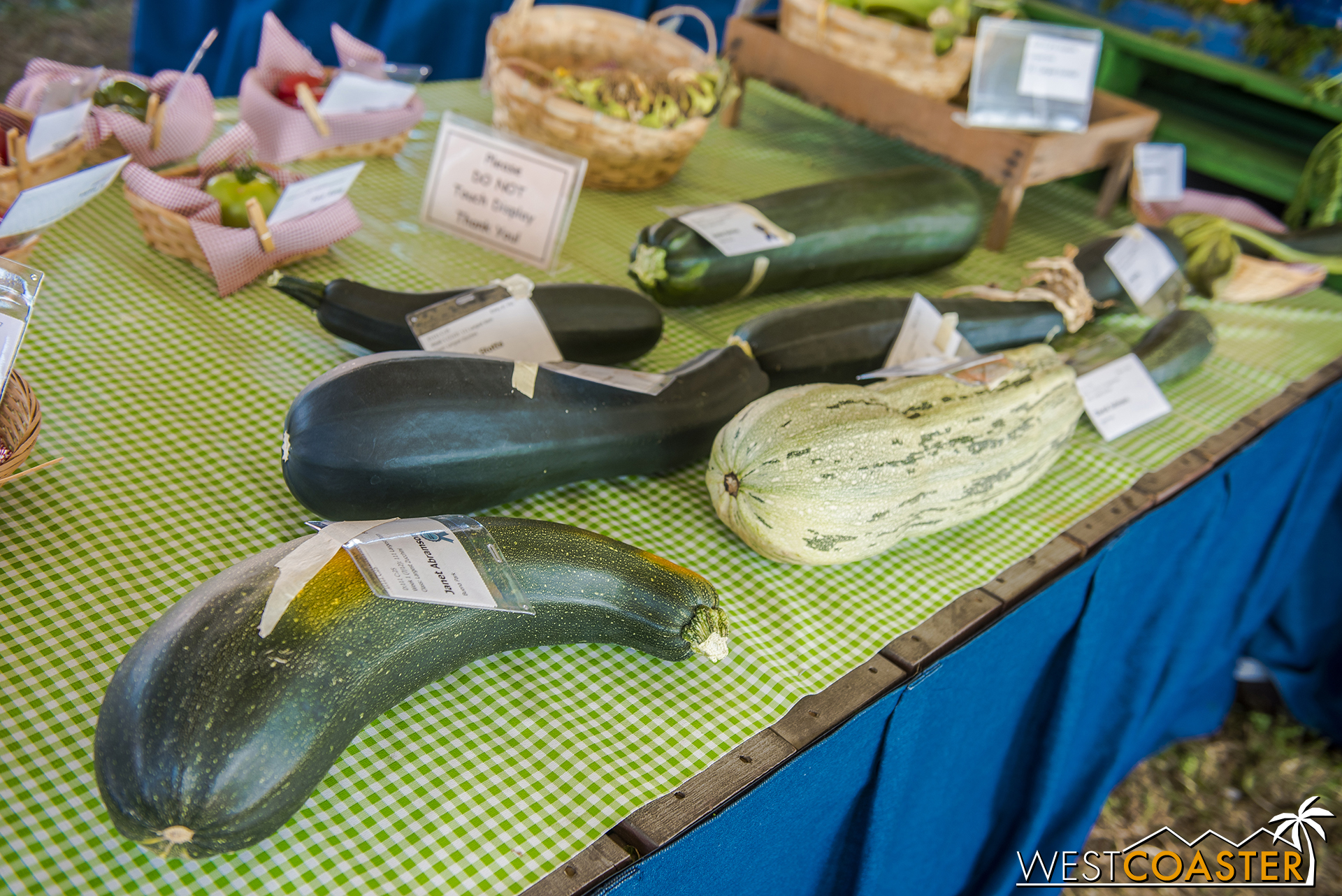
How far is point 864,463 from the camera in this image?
45.7 inches

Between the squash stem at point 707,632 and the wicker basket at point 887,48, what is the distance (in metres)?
1.63

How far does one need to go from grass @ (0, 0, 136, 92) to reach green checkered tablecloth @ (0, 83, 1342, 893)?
3997 mm

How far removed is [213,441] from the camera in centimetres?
127

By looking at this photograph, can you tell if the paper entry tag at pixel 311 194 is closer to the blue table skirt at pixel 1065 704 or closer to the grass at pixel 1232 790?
the blue table skirt at pixel 1065 704

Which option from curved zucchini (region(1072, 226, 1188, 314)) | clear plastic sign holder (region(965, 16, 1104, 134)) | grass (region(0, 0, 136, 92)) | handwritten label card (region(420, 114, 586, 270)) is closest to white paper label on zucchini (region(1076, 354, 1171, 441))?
curved zucchini (region(1072, 226, 1188, 314))

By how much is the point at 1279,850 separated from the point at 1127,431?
112cm

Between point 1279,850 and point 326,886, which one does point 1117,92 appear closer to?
point 1279,850

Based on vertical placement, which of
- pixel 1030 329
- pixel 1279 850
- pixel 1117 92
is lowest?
pixel 1279 850

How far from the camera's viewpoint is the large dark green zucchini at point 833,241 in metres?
1.69

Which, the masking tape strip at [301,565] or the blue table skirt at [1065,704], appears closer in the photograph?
the masking tape strip at [301,565]

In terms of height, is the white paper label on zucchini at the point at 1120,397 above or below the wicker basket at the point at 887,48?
below

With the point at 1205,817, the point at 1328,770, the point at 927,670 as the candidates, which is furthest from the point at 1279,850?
the point at 927,670

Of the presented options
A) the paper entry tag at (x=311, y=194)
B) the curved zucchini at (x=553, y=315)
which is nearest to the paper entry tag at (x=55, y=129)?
the paper entry tag at (x=311, y=194)

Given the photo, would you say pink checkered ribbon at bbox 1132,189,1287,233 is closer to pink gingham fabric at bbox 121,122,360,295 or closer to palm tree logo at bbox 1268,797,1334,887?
palm tree logo at bbox 1268,797,1334,887
